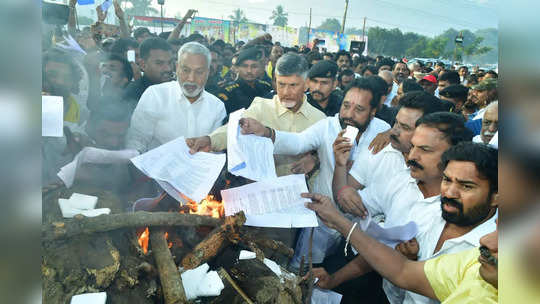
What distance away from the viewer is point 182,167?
2.60 m

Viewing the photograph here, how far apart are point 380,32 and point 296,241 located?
66.6 meters

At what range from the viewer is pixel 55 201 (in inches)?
94.0

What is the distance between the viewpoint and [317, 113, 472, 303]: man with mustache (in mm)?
2703

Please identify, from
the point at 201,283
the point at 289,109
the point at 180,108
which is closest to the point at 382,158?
the point at 289,109

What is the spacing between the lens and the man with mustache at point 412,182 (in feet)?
8.87

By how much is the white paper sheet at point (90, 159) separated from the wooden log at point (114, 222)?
2.30 feet

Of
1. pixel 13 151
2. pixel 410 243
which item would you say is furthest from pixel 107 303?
pixel 410 243

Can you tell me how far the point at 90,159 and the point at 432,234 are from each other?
2685 mm

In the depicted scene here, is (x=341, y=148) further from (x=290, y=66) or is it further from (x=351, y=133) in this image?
(x=290, y=66)

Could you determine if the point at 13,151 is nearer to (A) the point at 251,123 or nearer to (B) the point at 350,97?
(A) the point at 251,123

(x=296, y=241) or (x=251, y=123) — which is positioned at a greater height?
(x=251, y=123)

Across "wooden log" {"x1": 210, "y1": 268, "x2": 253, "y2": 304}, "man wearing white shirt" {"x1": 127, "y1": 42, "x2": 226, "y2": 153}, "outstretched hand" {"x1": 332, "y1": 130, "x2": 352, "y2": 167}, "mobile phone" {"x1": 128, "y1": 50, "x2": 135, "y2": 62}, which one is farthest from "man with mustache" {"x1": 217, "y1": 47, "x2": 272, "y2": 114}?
"wooden log" {"x1": 210, "y1": 268, "x2": 253, "y2": 304}

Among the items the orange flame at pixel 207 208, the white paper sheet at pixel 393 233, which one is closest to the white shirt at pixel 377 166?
the white paper sheet at pixel 393 233

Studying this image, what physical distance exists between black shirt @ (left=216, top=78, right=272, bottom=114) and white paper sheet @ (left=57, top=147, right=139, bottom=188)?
1.90 meters
